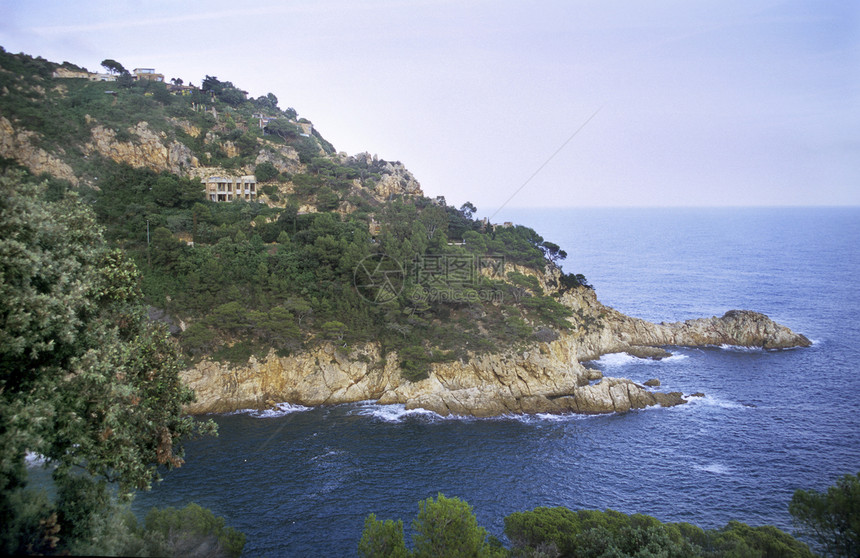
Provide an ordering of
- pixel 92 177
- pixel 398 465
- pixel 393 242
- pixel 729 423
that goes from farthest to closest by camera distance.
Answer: pixel 92 177 → pixel 393 242 → pixel 729 423 → pixel 398 465

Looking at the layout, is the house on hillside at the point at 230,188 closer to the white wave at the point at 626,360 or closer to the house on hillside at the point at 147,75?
the house on hillside at the point at 147,75

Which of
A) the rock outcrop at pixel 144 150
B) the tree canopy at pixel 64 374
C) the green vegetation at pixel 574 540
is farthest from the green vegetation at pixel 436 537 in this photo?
the rock outcrop at pixel 144 150

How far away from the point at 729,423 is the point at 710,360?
543 inches

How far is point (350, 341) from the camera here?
1407 inches

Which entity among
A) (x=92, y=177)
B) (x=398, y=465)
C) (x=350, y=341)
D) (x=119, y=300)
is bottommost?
(x=398, y=465)

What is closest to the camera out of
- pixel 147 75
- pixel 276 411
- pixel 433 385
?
pixel 276 411

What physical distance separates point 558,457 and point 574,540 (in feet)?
32.7

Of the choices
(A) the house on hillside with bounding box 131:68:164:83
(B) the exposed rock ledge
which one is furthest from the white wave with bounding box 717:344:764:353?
(A) the house on hillside with bounding box 131:68:164:83

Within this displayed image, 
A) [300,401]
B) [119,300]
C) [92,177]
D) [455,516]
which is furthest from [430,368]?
[92,177]

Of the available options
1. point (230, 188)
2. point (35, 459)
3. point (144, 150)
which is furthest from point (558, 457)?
point (144, 150)

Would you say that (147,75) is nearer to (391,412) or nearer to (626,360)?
(391,412)

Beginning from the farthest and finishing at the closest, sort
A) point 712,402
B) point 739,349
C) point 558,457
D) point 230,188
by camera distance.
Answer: point 230,188
point 739,349
point 712,402
point 558,457

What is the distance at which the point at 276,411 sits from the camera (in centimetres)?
3234

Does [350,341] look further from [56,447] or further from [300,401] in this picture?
[56,447]
